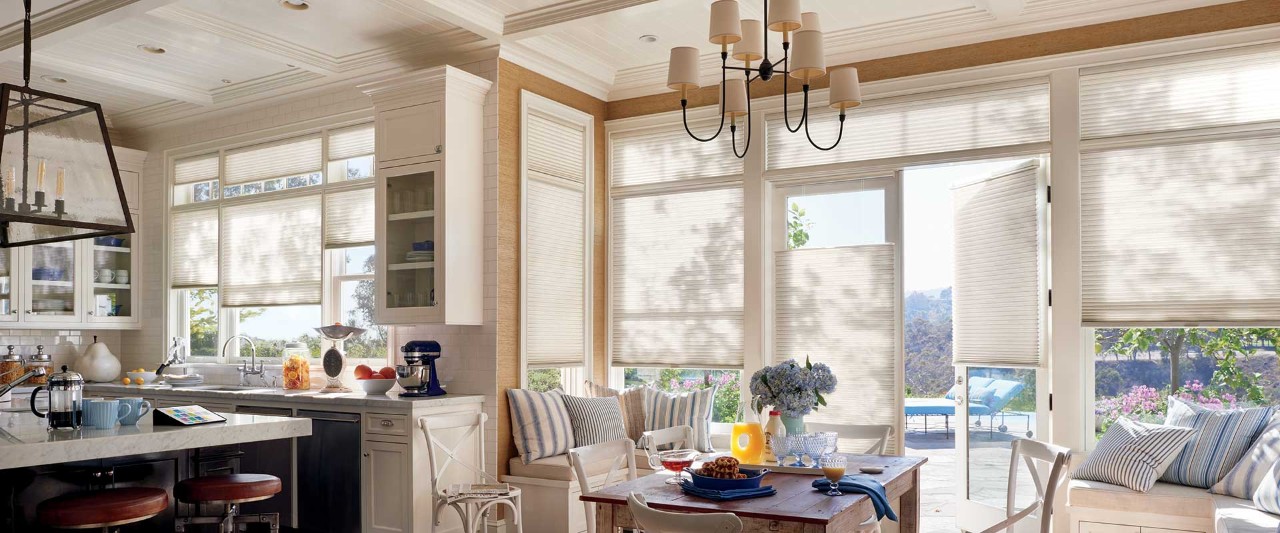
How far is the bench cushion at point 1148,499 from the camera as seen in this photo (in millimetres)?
4270

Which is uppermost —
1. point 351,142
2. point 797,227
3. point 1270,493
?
point 351,142

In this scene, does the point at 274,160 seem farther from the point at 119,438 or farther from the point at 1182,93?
the point at 1182,93

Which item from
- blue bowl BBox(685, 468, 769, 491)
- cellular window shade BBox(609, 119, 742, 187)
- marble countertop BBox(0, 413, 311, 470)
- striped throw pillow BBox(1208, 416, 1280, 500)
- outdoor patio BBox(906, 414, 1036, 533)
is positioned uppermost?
cellular window shade BBox(609, 119, 742, 187)

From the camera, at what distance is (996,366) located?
525 cm

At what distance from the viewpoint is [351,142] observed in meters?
6.32

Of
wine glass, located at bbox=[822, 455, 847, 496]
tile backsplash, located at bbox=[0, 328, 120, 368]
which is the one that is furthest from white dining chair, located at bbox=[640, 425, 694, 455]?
tile backsplash, located at bbox=[0, 328, 120, 368]

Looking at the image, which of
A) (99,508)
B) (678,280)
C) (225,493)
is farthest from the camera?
(678,280)

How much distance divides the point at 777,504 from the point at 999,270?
2745mm

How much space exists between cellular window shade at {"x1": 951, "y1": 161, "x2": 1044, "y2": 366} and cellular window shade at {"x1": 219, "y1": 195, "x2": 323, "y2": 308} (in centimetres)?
407

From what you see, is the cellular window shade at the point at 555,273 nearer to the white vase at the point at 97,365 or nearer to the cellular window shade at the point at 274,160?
the cellular window shade at the point at 274,160

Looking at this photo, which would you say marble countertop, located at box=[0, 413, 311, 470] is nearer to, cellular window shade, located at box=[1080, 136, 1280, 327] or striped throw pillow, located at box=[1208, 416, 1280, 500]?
cellular window shade, located at box=[1080, 136, 1280, 327]

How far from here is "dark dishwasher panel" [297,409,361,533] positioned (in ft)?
17.4

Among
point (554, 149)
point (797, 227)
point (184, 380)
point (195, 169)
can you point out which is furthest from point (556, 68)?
point (184, 380)

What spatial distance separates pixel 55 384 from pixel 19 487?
0.41 m
